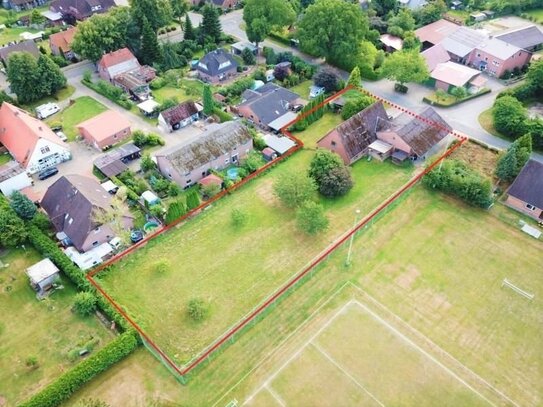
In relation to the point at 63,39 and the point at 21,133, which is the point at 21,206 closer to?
the point at 21,133

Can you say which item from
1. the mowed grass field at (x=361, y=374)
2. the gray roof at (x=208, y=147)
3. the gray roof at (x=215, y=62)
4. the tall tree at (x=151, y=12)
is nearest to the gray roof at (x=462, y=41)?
the gray roof at (x=215, y=62)

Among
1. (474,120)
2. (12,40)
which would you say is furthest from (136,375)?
(12,40)

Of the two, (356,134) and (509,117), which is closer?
(356,134)

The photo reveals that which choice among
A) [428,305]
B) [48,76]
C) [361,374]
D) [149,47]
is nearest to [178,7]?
[149,47]

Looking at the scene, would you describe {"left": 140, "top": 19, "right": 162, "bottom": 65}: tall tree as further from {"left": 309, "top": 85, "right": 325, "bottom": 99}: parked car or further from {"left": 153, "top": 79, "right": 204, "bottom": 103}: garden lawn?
{"left": 309, "top": 85, "right": 325, "bottom": 99}: parked car

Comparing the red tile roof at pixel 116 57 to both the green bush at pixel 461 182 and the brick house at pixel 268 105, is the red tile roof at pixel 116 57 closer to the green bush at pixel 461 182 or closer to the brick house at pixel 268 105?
the brick house at pixel 268 105

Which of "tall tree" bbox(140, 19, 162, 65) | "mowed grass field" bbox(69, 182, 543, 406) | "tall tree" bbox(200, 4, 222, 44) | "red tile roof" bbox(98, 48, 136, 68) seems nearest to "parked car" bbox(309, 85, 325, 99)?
"tall tree" bbox(200, 4, 222, 44)
